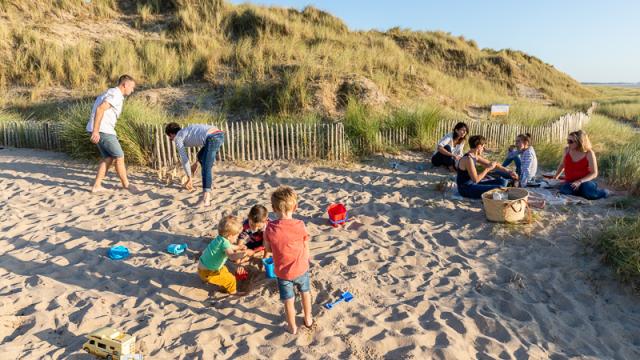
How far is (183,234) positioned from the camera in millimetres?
5223

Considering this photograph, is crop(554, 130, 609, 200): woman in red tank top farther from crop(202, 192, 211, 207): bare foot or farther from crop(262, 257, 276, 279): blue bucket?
crop(202, 192, 211, 207): bare foot

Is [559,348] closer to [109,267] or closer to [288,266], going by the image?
[288,266]

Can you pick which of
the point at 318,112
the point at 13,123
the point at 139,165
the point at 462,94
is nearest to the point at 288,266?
the point at 139,165

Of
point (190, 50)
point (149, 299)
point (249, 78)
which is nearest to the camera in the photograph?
point (149, 299)

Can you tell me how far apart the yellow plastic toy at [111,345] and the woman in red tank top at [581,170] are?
5.76 metres

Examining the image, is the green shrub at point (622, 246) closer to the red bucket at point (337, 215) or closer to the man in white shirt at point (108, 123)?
the red bucket at point (337, 215)

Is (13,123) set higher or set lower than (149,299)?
higher

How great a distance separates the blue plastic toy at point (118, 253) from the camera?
4.58 metres

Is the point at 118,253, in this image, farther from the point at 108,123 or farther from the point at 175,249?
the point at 108,123

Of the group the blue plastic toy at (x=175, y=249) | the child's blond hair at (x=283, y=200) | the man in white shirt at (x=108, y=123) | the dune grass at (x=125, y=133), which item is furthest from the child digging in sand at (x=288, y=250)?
the dune grass at (x=125, y=133)

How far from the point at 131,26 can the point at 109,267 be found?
16.2m

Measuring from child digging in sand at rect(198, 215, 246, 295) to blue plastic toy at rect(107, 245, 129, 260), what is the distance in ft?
3.64

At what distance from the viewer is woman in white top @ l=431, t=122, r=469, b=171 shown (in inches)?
283

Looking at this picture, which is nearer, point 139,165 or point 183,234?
point 183,234
